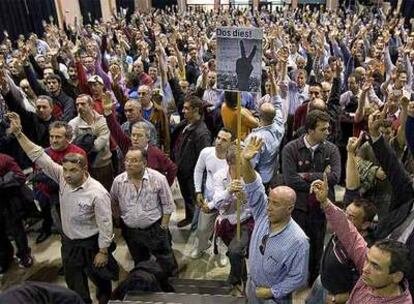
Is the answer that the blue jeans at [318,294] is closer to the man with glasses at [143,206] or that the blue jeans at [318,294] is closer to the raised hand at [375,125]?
the raised hand at [375,125]

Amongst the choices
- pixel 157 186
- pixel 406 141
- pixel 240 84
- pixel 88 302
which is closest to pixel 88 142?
pixel 157 186

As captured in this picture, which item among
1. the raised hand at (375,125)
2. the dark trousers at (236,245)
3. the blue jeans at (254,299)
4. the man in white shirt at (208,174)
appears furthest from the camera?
the man in white shirt at (208,174)

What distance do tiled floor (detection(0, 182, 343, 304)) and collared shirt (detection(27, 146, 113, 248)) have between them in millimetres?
1032

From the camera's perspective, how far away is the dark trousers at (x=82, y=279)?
10.3ft

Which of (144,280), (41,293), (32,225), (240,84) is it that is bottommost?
(32,225)

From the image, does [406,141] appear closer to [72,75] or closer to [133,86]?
[133,86]

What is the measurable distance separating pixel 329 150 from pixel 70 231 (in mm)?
2006

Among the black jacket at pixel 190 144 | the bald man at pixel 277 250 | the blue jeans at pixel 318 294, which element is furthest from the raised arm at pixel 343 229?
the black jacket at pixel 190 144

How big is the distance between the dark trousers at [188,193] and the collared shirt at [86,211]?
1571 mm

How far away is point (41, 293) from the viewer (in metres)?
1.64

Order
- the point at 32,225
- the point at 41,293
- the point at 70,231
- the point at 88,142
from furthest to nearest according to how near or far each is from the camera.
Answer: the point at 32,225, the point at 88,142, the point at 70,231, the point at 41,293

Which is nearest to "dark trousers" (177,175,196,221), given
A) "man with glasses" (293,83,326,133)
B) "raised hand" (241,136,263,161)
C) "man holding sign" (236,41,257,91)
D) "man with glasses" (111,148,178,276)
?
"man with glasses" (111,148,178,276)

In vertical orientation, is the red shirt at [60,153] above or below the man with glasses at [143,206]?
above

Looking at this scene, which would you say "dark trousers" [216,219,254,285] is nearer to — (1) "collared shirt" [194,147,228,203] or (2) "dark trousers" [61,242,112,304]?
(1) "collared shirt" [194,147,228,203]
